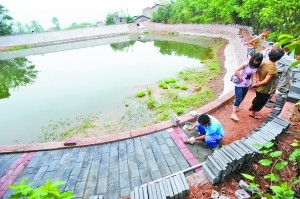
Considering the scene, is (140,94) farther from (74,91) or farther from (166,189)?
(166,189)

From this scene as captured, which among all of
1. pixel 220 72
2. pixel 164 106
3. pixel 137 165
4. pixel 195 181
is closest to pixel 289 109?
pixel 195 181

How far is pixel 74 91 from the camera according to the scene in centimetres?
1199

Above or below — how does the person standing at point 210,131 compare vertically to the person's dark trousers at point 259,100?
below

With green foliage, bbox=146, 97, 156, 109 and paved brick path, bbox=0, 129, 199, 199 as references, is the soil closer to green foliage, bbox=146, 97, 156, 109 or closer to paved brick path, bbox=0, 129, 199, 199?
paved brick path, bbox=0, 129, 199, 199

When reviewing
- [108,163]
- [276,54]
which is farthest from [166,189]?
[276,54]

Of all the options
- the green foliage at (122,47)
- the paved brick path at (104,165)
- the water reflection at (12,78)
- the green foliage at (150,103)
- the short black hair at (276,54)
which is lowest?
the water reflection at (12,78)

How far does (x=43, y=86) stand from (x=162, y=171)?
1196 centimetres

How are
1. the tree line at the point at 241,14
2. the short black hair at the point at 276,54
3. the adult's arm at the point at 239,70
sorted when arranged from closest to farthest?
the short black hair at the point at 276,54 → the adult's arm at the point at 239,70 → the tree line at the point at 241,14

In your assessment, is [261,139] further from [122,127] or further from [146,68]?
[146,68]

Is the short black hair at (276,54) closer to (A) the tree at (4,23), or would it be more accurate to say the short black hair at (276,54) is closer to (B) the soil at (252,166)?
(B) the soil at (252,166)

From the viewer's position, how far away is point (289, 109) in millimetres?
5039

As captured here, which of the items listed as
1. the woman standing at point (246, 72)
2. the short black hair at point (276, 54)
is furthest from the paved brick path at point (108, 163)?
the short black hair at point (276, 54)

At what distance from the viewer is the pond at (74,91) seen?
854 cm

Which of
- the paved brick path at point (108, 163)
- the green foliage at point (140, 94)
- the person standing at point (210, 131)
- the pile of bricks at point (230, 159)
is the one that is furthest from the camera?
the green foliage at point (140, 94)
